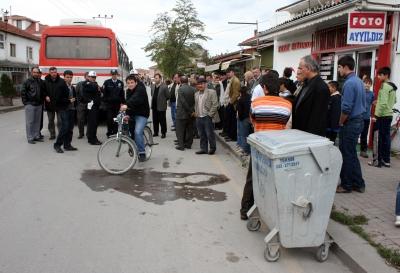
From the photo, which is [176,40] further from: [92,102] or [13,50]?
[92,102]

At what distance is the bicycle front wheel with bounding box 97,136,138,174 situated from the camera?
7.76m

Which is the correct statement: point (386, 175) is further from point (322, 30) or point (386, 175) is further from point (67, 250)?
point (322, 30)

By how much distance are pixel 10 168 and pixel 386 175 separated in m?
6.68

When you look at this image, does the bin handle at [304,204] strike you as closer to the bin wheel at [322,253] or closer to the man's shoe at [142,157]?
the bin wheel at [322,253]

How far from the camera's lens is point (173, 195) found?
254 inches

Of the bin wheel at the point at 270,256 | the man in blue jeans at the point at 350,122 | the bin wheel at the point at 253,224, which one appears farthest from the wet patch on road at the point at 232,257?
the man in blue jeans at the point at 350,122

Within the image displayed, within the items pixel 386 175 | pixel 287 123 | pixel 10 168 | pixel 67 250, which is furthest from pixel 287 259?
pixel 10 168

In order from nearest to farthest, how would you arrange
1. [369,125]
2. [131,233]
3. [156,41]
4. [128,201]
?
1. [131,233]
2. [128,201]
3. [369,125]
4. [156,41]

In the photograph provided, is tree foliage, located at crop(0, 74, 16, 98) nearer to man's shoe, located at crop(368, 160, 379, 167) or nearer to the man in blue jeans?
man's shoe, located at crop(368, 160, 379, 167)

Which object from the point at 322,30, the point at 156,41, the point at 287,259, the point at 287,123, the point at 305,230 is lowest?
the point at 287,259

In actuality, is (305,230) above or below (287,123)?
below

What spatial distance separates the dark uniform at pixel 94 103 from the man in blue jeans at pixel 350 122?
264 inches

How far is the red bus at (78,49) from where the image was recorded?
14.4 m

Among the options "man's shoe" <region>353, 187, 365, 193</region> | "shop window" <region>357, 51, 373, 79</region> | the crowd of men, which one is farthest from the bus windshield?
"man's shoe" <region>353, 187, 365, 193</region>
